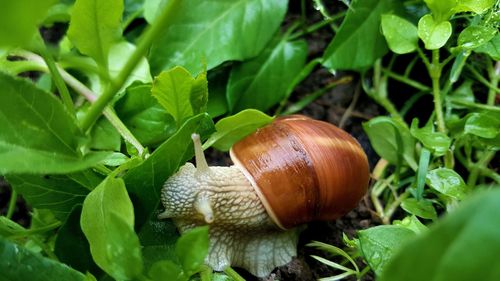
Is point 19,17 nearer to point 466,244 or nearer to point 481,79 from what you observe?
point 466,244

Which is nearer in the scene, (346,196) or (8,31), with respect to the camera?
(8,31)

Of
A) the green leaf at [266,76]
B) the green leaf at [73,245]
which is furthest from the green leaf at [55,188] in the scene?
the green leaf at [266,76]

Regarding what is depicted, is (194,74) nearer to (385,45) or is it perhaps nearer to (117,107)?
(117,107)

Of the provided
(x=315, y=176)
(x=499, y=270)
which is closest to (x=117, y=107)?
(x=315, y=176)

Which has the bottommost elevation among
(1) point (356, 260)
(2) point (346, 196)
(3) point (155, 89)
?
(1) point (356, 260)

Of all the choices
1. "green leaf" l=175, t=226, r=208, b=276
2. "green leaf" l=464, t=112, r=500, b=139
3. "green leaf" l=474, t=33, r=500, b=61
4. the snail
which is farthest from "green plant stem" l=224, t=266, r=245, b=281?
"green leaf" l=474, t=33, r=500, b=61

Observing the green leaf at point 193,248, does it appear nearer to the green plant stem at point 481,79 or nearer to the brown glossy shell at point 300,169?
the brown glossy shell at point 300,169

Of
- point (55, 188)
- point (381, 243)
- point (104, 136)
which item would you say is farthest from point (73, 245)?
point (381, 243)
